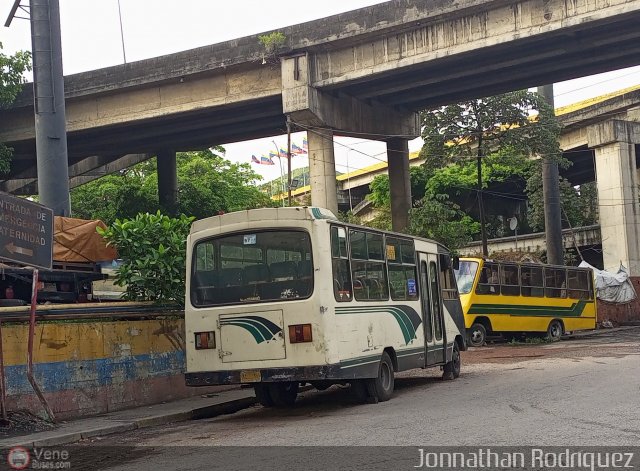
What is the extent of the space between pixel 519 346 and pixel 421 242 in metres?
12.3

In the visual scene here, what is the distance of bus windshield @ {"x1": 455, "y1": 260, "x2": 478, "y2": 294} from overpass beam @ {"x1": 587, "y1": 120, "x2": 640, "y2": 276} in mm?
18126

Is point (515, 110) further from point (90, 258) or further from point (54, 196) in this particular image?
point (90, 258)

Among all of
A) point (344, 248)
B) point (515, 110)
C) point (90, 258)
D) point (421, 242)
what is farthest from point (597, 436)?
point (515, 110)

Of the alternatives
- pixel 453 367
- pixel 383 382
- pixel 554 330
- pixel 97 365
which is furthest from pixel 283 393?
pixel 554 330

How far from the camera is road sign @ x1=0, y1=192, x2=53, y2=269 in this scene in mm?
11250

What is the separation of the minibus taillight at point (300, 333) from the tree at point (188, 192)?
30683 mm

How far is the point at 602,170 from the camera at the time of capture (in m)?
43.7

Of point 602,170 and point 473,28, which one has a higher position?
point 473,28

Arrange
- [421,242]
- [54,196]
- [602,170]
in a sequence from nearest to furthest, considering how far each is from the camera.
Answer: [421,242], [54,196], [602,170]

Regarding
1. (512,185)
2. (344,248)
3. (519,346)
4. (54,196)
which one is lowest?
(519,346)

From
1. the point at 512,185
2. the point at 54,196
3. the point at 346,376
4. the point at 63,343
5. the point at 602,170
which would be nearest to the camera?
the point at 346,376

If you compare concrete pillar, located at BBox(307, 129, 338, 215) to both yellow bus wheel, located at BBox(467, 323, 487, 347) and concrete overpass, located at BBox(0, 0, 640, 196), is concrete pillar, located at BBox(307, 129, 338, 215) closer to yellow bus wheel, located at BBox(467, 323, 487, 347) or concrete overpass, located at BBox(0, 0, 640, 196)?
concrete overpass, located at BBox(0, 0, 640, 196)

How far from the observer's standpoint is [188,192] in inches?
1813

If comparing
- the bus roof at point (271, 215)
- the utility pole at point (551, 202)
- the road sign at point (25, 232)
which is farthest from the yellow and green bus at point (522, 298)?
the road sign at point (25, 232)
